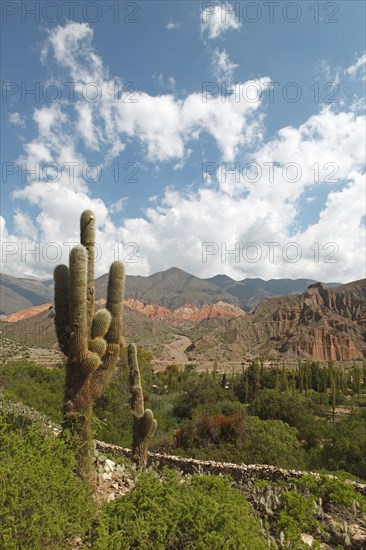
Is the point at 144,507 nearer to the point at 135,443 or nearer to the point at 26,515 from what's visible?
the point at 26,515

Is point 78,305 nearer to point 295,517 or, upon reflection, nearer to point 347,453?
point 295,517

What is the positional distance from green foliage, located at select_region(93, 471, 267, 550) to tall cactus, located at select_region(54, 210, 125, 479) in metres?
1.74

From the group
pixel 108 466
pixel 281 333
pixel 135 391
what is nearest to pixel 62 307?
pixel 108 466

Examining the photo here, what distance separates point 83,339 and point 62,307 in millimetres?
1300

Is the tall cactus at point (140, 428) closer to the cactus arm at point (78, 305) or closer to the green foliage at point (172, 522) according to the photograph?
the cactus arm at point (78, 305)

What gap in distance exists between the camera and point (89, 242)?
764 cm

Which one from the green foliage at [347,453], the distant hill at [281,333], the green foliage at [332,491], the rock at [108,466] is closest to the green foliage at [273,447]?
the green foliage at [347,453]

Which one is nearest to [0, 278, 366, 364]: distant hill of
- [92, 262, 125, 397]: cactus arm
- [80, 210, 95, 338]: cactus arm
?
[92, 262, 125, 397]: cactus arm

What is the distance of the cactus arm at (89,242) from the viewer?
747 centimetres

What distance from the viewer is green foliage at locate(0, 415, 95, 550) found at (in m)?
4.03

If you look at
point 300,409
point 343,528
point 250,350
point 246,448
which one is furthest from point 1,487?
point 250,350

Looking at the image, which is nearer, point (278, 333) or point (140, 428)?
point (140, 428)

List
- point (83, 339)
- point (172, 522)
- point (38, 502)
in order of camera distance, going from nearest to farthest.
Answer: point (38, 502), point (172, 522), point (83, 339)

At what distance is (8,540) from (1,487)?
0.55 meters
